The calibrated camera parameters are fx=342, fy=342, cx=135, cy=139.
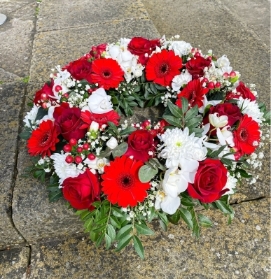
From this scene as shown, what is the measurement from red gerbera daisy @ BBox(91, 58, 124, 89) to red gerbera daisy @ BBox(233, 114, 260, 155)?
60 cm

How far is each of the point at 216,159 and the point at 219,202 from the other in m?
0.24

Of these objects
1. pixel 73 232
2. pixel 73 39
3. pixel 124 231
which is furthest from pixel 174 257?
pixel 73 39

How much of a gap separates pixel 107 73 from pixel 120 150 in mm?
469

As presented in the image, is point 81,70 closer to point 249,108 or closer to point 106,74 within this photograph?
point 106,74

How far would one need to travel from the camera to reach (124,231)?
4.66ft

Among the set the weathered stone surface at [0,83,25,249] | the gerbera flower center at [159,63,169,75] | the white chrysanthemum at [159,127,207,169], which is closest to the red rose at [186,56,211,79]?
the gerbera flower center at [159,63,169,75]

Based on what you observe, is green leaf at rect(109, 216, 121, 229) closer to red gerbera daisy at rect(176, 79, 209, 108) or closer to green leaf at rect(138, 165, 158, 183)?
green leaf at rect(138, 165, 158, 183)

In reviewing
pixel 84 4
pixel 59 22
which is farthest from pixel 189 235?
pixel 84 4

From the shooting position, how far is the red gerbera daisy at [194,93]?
5.15ft

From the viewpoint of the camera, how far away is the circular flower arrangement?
1332 millimetres

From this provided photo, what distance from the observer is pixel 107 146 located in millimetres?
1415

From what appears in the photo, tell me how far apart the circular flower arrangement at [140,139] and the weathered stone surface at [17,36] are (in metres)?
0.95

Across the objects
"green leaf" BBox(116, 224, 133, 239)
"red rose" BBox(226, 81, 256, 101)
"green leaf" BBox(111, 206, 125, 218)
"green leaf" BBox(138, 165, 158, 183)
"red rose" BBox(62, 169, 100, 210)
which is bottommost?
"green leaf" BBox(116, 224, 133, 239)

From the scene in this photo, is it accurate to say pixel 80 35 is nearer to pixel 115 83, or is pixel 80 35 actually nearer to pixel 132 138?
pixel 115 83
